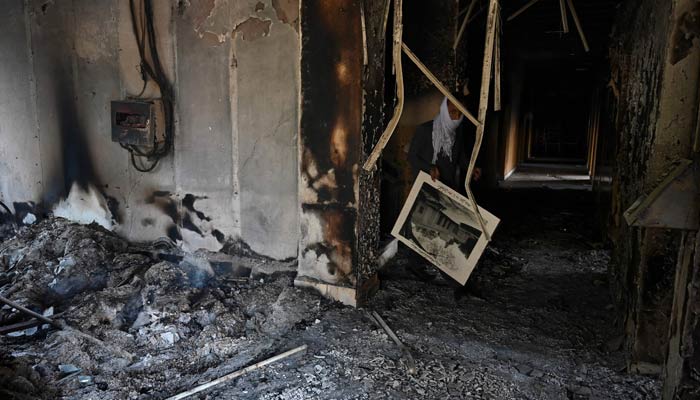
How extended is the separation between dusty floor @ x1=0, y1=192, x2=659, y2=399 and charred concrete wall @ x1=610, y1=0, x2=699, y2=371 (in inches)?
A: 12.5

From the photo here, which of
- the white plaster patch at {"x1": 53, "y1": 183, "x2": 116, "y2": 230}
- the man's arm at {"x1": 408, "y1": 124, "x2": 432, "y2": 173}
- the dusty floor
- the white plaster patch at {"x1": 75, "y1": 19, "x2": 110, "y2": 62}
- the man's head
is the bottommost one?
the dusty floor

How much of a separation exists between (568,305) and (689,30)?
2339 millimetres

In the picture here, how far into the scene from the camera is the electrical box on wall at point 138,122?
4156 millimetres

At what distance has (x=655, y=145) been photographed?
2.63 m

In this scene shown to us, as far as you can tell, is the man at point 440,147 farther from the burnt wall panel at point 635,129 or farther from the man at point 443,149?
the burnt wall panel at point 635,129

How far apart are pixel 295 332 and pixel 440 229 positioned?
1.43m

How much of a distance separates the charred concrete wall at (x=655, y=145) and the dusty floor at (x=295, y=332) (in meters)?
0.32

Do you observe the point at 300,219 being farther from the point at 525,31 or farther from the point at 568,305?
the point at 525,31

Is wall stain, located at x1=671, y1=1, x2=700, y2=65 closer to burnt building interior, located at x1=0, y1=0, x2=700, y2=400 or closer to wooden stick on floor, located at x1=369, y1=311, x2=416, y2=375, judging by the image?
burnt building interior, located at x1=0, y1=0, x2=700, y2=400

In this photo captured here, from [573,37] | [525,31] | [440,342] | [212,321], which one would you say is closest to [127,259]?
[212,321]

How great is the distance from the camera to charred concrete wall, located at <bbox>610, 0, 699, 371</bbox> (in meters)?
2.46

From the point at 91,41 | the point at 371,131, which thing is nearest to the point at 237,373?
the point at 371,131

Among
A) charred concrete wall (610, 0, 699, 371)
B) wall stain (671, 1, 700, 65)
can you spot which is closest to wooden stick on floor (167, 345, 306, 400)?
charred concrete wall (610, 0, 699, 371)

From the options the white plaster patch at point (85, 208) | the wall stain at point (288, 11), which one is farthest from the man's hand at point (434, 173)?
the white plaster patch at point (85, 208)
